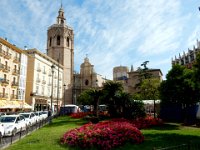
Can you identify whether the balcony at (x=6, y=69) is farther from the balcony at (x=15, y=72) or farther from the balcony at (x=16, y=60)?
the balcony at (x=16, y=60)

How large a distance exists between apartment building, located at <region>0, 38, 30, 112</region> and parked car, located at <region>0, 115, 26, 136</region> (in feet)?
57.2

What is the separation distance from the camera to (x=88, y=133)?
44.1 ft

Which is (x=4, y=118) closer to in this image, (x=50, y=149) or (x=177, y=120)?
(x=50, y=149)

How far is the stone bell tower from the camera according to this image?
76875 mm

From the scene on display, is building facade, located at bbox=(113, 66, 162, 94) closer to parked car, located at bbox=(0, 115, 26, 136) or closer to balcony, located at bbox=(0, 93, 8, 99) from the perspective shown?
balcony, located at bbox=(0, 93, 8, 99)

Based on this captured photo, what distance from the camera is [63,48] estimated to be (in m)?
76.9

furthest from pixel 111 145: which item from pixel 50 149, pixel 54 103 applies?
pixel 54 103

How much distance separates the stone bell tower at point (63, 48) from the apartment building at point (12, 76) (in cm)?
2681

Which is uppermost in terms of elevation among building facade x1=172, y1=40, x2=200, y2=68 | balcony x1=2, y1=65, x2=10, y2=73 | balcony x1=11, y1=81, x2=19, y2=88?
building facade x1=172, y1=40, x2=200, y2=68

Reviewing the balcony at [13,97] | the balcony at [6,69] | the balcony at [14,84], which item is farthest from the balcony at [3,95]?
the balcony at [6,69]

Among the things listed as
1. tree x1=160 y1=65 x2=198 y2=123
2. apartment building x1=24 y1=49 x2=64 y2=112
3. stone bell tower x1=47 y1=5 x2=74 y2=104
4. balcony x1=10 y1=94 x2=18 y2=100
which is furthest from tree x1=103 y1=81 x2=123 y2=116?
stone bell tower x1=47 y1=5 x2=74 y2=104

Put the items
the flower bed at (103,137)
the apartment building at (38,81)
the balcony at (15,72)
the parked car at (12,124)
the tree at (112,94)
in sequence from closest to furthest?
1. the flower bed at (103,137)
2. the parked car at (12,124)
3. the tree at (112,94)
4. the balcony at (15,72)
5. the apartment building at (38,81)

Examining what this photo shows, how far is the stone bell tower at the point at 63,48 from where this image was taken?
76875 mm

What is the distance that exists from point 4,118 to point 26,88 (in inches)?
1342
